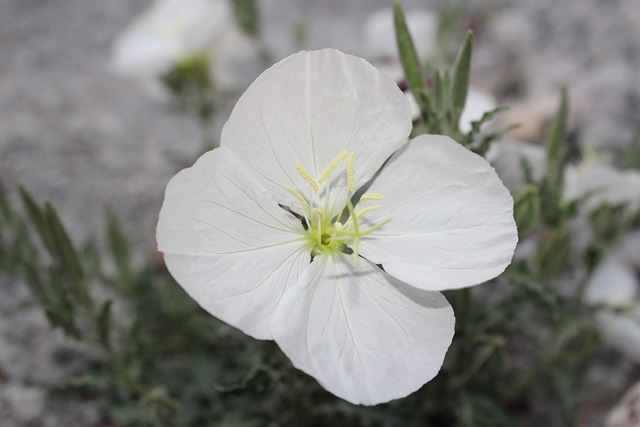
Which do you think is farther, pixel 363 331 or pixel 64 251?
pixel 64 251

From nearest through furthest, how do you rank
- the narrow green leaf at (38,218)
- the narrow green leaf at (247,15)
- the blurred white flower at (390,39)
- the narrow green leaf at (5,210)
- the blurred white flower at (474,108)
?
the narrow green leaf at (38,218) → the blurred white flower at (474,108) → the narrow green leaf at (5,210) → the narrow green leaf at (247,15) → the blurred white flower at (390,39)

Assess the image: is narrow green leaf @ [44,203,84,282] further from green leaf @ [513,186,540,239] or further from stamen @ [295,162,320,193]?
green leaf @ [513,186,540,239]

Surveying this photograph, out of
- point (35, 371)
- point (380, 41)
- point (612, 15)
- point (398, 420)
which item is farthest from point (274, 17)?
point (398, 420)

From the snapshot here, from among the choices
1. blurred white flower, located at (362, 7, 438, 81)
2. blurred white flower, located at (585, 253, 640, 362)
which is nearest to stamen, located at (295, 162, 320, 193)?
blurred white flower, located at (585, 253, 640, 362)

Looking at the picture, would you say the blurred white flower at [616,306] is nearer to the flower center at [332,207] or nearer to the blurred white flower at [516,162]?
the blurred white flower at [516,162]

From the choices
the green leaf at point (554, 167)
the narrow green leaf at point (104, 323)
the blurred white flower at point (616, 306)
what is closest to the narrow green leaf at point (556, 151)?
the green leaf at point (554, 167)

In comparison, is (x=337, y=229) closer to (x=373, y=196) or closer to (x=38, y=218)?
(x=373, y=196)

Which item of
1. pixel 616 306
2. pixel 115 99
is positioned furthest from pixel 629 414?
pixel 115 99
